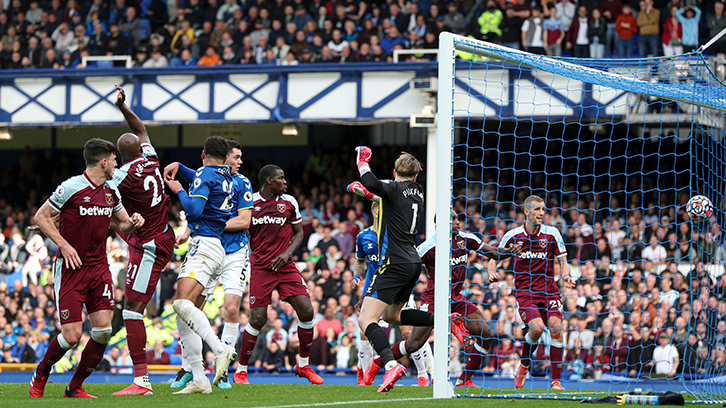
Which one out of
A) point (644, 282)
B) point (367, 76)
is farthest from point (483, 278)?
point (367, 76)

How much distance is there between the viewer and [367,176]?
7316 mm

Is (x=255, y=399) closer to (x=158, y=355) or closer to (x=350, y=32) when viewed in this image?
(x=158, y=355)

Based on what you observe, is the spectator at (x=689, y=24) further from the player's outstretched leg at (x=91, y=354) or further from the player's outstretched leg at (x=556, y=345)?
the player's outstretched leg at (x=91, y=354)

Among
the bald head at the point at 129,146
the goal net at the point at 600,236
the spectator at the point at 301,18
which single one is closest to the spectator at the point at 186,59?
the spectator at the point at 301,18

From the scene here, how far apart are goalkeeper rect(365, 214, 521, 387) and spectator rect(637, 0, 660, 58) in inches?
353

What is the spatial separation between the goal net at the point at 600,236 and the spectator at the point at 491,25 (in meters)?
1.81

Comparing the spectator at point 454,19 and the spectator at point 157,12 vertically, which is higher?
the spectator at point 157,12

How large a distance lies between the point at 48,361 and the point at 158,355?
25.9 feet

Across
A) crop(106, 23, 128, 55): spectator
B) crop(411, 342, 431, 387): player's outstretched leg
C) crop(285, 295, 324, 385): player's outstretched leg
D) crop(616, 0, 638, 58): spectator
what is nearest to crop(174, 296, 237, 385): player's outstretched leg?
crop(285, 295, 324, 385): player's outstretched leg

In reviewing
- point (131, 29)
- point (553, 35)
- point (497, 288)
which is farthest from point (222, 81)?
point (497, 288)

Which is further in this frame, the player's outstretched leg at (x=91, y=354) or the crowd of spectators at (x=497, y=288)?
the crowd of spectators at (x=497, y=288)

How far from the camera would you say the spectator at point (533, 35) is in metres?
17.3

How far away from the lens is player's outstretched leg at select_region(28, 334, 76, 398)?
7.27 metres

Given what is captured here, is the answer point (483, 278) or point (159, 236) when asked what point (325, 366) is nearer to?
point (483, 278)
